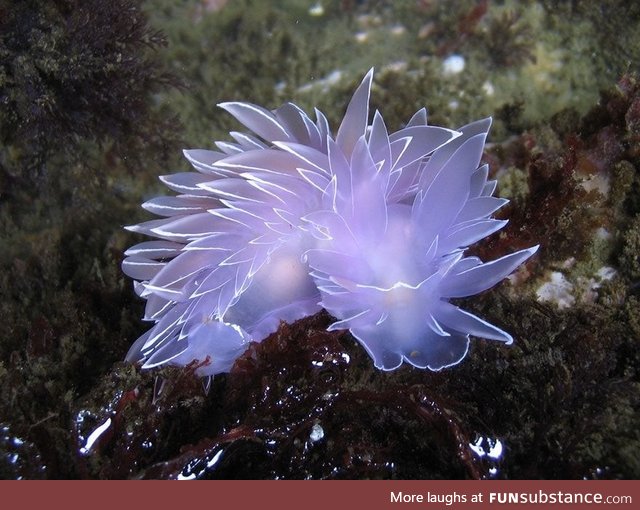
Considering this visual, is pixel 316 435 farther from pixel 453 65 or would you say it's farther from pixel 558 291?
pixel 453 65

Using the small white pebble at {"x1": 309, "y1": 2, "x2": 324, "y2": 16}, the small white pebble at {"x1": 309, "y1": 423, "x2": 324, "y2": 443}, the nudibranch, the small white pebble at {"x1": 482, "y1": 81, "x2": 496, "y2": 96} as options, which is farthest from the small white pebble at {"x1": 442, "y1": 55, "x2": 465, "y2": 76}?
Result: the small white pebble at {"x1": 309, "y1": 423, "x2": 324, "y2": 443}

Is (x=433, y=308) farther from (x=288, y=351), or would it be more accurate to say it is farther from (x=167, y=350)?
(x=167, y=350)

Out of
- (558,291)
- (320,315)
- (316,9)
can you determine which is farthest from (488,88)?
(320,315)

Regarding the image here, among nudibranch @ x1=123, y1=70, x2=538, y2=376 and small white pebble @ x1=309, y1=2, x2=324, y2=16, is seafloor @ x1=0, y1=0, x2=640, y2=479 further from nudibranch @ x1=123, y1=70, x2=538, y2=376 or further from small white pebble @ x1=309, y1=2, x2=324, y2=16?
nudibranch @ x1=123, y1=70, x2=538, y2=376

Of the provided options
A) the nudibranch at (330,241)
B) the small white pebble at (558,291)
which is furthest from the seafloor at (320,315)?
the nudibranch at (330,241)

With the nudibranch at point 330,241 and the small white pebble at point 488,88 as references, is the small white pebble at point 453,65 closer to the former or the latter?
the small white pebble at point 488,88
